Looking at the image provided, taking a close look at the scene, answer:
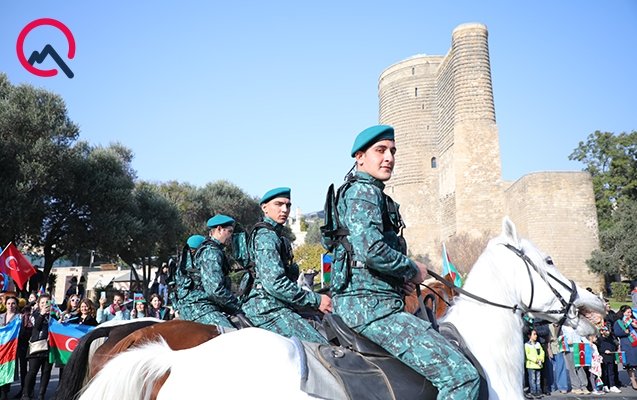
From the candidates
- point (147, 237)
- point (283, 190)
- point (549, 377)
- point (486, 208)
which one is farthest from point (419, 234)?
point (283, 190)

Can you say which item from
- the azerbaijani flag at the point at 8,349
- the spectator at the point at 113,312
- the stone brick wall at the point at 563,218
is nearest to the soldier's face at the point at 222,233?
the azerbaijani flag at the point at 8,349

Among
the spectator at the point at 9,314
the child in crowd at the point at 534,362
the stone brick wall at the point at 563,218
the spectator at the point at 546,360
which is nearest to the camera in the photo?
the spectator at the point at 9,314

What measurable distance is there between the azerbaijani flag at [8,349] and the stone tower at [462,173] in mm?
39032

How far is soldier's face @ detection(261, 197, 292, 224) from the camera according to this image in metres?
5.93

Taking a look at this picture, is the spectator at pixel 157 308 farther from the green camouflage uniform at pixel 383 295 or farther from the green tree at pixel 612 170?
the green tree at pixel 612 170

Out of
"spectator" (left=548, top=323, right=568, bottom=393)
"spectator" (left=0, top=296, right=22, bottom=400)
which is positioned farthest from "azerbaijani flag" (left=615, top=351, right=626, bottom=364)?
"spectator" (left=0, top=296, right=22, bottom=400)

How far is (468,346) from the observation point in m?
3.69

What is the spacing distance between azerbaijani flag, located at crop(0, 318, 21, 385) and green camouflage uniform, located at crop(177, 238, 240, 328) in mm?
5215

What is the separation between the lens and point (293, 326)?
5.38 metres

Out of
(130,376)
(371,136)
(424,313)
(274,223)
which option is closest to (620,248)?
(274,223)

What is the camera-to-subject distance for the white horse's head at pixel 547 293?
417 cm

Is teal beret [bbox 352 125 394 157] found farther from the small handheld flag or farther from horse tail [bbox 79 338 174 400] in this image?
the small handheld flag

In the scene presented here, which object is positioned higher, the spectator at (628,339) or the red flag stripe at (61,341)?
the red flag stripe at (61,341)

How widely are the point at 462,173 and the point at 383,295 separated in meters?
50.7
